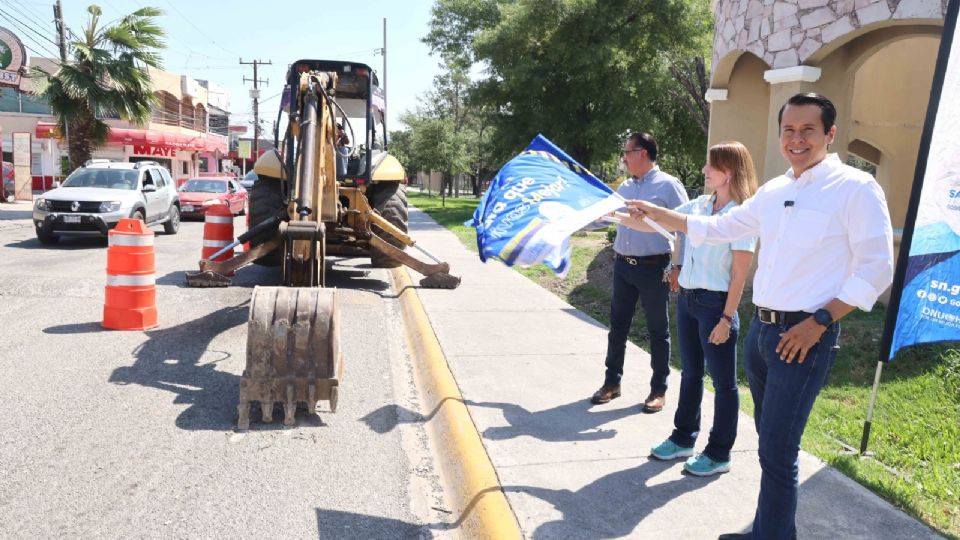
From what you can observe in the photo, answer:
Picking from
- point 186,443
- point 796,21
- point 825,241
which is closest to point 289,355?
point 186,443

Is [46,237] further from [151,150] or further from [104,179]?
[151,150]

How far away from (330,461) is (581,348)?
324 cm

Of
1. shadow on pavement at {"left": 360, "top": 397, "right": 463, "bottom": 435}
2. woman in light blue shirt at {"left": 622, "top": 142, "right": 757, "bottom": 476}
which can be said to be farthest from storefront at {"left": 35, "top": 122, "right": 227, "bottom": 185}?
woman in light blue shirt at {"left": 622, "top": 142, "right": 757, "bottom": 476}

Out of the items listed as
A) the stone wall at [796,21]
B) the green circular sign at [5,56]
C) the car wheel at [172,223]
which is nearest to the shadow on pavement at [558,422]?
the stone wall at [796,21]

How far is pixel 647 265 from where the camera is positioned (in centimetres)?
488

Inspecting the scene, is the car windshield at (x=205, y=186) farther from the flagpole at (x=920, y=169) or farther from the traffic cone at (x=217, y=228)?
the flagpole at (x=920, y=169)

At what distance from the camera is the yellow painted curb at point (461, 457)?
11.3 feet

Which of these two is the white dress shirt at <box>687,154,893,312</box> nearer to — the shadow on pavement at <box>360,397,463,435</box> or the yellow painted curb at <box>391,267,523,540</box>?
the yellow painted curb at <box>391,267,523,540</box>

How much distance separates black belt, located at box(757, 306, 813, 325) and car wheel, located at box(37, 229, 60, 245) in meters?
14.8

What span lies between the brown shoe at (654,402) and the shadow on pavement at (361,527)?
2096mm

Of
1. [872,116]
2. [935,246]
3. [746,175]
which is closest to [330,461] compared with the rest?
[746,175]

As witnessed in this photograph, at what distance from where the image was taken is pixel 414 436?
490 centimetres

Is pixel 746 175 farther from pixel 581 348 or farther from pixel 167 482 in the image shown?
pixel 167 482

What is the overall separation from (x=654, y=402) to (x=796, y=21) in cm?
632
